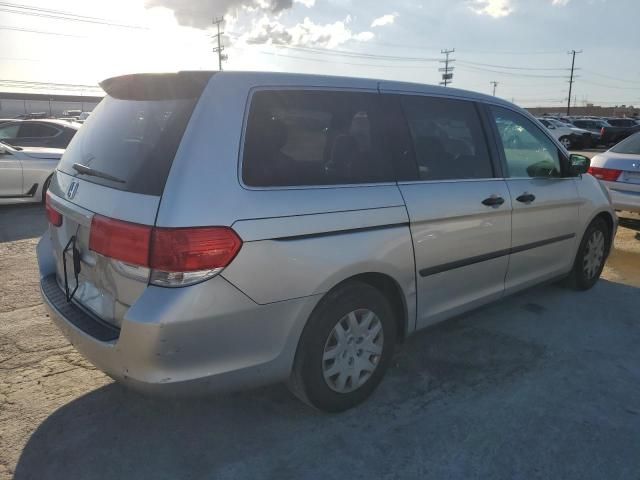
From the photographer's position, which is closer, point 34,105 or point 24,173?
point 24,173

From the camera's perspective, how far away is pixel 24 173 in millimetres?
8328

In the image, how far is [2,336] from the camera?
12.5ft

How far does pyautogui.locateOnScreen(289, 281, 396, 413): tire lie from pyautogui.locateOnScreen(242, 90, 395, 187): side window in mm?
620

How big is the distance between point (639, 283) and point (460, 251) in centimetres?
309

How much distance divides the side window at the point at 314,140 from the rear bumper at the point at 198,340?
58cm

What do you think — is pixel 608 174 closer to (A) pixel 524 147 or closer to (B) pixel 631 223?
(B) pixel 631 223

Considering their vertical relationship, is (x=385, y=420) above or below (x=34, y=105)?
below

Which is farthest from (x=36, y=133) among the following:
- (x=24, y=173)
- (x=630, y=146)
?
(x=630, y=146)

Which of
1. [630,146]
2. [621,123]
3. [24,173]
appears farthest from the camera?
[621,123]

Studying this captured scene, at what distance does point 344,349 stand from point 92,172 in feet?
5.28

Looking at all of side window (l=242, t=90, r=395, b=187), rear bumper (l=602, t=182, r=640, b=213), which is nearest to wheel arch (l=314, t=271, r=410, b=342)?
side window (l=242, t=90, r=395, b=187)

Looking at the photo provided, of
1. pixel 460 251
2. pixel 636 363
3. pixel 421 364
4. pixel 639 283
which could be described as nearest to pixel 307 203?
pixel 460 251

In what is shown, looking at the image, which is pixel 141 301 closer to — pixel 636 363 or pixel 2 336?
pixel 2 336

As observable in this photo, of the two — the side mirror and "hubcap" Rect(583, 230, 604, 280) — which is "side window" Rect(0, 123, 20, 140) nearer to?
the side mirror
